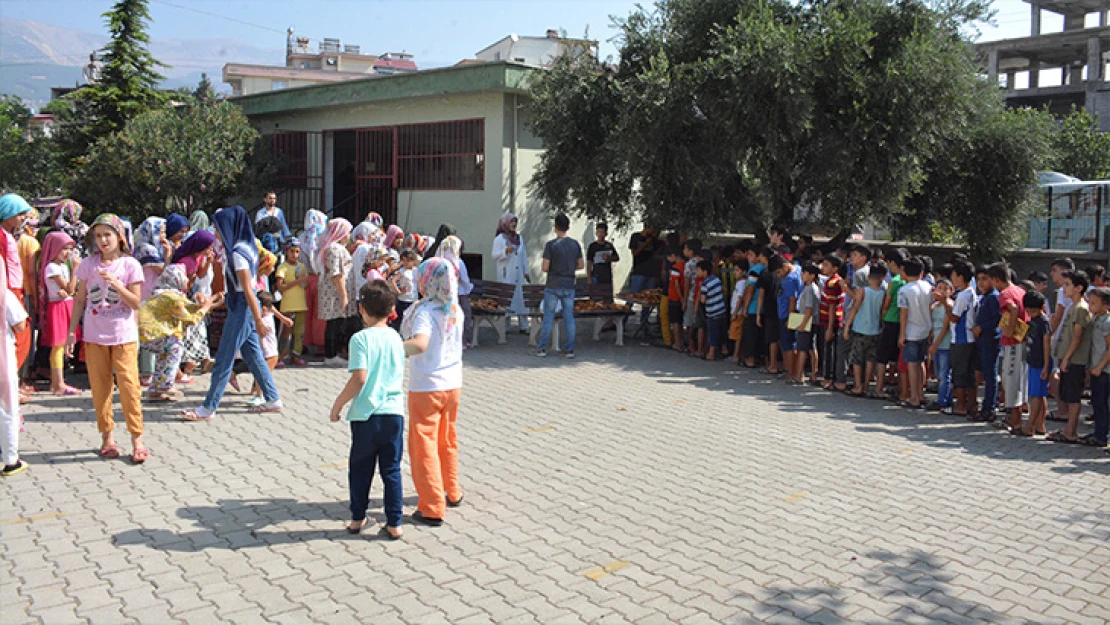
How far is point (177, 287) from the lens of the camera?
28.7 feet

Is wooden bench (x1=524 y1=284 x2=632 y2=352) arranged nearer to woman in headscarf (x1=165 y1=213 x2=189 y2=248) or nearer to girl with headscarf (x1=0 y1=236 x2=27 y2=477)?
woman in headscarf (x1=165 y1=213 x2=189 y2=248)

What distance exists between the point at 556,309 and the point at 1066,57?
1895 inches

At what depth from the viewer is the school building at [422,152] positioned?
17.2 metres

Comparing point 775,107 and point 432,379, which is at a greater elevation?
point 775,107

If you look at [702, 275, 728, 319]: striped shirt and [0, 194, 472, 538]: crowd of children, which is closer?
[0, 194, 472, 538]: crowd of children

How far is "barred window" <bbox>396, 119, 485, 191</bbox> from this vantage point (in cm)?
1778

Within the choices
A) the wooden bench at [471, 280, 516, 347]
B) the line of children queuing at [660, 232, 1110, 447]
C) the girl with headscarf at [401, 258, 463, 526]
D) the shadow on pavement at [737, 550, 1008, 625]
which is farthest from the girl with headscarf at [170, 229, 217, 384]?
the line of children queuing at [660, 232, 1110, 447]

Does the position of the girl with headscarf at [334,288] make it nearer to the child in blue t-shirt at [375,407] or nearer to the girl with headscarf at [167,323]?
the girl with headscarf at [167,323]

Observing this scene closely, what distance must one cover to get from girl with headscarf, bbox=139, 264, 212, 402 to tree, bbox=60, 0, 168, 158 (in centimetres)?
1905

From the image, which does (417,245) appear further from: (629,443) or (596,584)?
(596,584)

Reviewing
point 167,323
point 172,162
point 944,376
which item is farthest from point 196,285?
point 172,162

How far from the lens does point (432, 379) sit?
19.4 ft

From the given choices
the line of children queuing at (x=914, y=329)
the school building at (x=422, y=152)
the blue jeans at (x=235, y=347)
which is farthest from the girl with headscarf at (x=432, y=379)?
the school building at (x=422, y=152)

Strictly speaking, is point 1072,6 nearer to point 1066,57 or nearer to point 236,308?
point 1066,57
